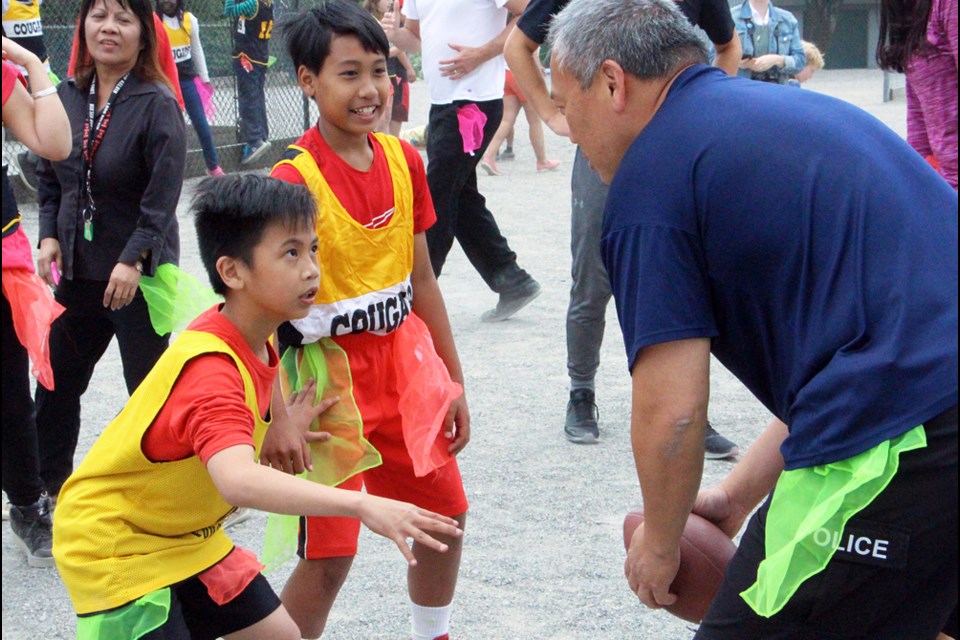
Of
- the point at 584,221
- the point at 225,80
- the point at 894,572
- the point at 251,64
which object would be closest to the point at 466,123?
→ the point at 584,221

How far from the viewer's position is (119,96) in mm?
4035

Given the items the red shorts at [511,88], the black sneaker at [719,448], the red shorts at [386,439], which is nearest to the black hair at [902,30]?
the black sneaker at [719,448]

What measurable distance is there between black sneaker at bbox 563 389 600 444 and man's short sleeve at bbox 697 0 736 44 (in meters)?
1.56

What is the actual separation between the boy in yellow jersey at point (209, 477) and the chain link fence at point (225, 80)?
911 centimetres

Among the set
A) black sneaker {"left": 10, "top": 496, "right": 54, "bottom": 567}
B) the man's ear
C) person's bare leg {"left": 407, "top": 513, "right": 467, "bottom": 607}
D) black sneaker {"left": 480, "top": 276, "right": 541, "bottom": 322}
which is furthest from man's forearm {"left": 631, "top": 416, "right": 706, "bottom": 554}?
black sneaker {"left": 480, "top": 276, "right": 541, "bottom": 322}

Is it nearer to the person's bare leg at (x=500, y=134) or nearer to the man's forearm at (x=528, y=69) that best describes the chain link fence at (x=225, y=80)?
the person's bare leg at (x=500, y=134)

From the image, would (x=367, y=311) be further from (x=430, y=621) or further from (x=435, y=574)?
(x=430, y=621)

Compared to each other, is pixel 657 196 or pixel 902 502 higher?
pixel 657 196

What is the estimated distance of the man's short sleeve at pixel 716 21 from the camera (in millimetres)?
4820

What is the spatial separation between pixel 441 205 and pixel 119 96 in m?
2.54

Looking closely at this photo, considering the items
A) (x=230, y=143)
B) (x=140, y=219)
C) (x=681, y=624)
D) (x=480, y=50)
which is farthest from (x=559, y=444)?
(x=230, y=143)

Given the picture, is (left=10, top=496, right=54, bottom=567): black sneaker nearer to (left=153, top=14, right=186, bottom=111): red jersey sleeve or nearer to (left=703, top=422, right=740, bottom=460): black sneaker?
(left=153, top=14, right=186, bottom=111): red jersey sleeve

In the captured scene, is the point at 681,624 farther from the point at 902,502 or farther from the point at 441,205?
the point at 441,205

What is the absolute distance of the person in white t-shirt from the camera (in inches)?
252
